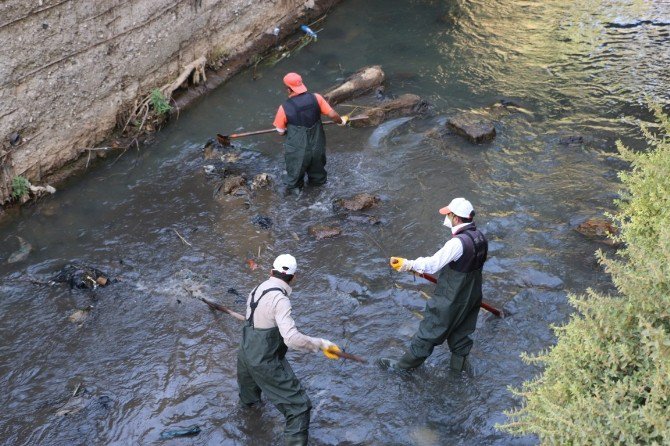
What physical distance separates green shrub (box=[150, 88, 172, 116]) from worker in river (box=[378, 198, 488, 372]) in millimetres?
6491

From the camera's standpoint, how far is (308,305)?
771cm

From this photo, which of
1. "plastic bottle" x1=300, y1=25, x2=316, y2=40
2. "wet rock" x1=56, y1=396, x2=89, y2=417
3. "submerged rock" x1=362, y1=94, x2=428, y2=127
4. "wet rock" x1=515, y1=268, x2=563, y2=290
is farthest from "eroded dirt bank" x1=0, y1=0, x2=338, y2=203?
"wet rock" x1=515, y1=268, x2=563, y2=290

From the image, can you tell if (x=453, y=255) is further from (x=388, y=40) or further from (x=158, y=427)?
(x=388, y=40)

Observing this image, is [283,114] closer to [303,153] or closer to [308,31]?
[303,153]

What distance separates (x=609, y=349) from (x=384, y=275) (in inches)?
166

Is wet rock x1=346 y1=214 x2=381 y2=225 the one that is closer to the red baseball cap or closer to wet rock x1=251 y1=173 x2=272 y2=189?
wet rock x1=251 y1=173 x2=272 y2=189

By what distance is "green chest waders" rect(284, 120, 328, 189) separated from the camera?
9.22m

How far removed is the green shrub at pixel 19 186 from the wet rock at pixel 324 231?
400 centimetres

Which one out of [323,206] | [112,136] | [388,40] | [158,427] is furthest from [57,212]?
[388,40]

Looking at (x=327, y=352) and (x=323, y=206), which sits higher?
(x=327, y=352)


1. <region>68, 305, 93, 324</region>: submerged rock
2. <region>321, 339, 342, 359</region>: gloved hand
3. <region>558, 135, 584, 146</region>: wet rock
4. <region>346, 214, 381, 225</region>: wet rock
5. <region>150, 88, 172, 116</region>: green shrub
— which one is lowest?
<region>346, 214, 381, 225</region>: wet rock

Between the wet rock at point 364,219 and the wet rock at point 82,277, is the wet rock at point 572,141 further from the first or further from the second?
the wet rock at point 82,277

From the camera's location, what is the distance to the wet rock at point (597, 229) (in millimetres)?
8277

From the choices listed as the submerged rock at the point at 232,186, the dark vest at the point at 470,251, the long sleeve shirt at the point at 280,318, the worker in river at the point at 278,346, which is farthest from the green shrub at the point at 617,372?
the submerged rock at the point at 232,186
